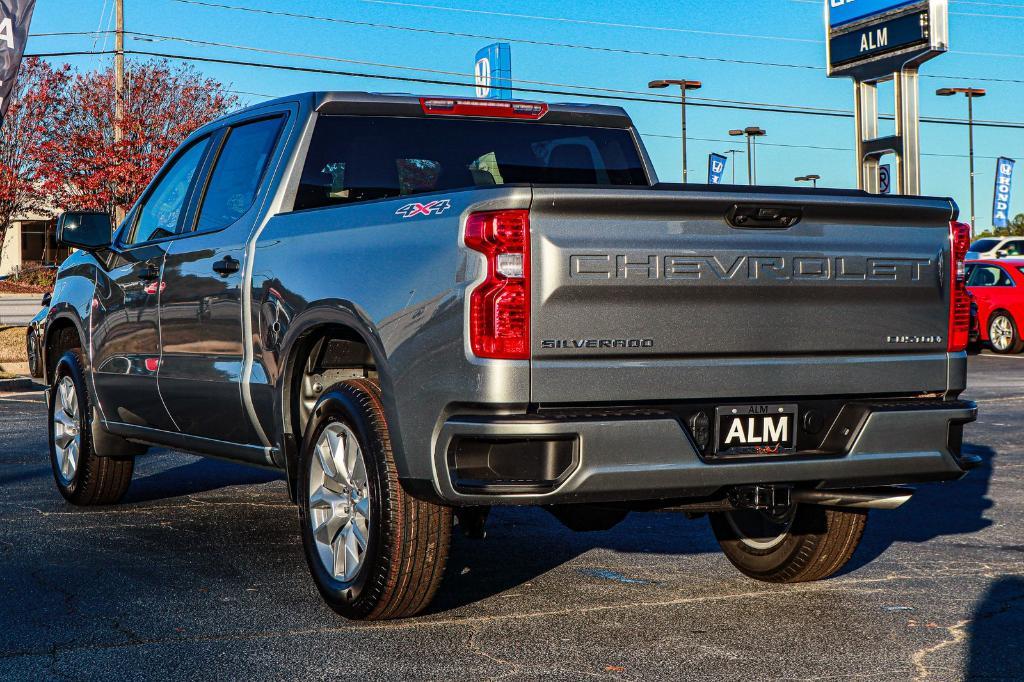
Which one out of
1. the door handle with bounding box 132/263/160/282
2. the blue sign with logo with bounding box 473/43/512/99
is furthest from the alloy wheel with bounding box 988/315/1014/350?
the door handle with bounding box 132/263/160/282

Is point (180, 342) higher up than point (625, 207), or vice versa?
point (625, 207)

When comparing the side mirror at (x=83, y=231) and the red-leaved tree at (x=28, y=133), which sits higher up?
the red-leaved tree at (x=28, y=133)

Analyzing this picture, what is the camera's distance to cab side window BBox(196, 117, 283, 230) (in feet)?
21.3

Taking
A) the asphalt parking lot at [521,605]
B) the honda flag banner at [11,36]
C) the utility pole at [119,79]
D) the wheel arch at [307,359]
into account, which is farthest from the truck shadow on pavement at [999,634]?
the utility pole at [119,79]

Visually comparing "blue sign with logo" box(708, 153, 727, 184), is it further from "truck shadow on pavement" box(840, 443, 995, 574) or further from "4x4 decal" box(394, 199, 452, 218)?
"4x4 decal" box(394, 199, 452, 218)

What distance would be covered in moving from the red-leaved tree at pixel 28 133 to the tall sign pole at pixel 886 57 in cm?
2857

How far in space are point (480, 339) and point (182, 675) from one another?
4.82 ft

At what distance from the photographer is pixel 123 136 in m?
34.2

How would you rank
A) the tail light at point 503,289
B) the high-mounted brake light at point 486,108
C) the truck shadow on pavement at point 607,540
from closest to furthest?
1. the tail light at point 503,289
2. the truck shadow on pavement at point 607,540
3. the high-mounted brake light at point 486,108

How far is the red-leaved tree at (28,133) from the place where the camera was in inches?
1865

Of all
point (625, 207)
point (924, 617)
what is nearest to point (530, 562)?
point (924, 617)

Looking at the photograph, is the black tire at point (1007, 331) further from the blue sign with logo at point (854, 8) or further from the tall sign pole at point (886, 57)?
the blue sign with logo at point (854, 8)

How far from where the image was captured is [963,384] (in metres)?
5.18

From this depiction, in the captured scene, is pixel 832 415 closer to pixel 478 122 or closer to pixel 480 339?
pixel 480 339
